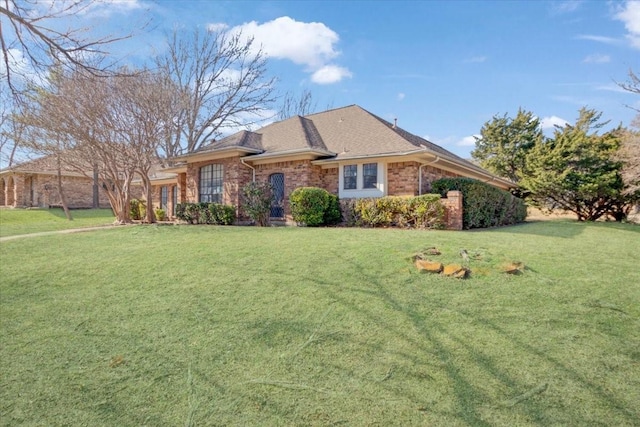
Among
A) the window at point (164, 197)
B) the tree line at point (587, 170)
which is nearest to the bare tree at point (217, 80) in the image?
the window at point (164, 197)

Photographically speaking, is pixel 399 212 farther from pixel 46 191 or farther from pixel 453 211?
pixel 46 191

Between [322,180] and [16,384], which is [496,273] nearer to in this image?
[16,384]

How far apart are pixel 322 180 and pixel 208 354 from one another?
11.6m

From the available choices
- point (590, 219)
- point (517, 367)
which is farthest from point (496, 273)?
point (590, 219)

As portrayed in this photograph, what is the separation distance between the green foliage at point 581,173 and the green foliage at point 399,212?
1200 centimetres

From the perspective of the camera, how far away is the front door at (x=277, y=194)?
50.1 feet

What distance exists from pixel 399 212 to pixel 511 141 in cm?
1996

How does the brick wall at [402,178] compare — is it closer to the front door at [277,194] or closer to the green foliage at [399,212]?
the green foliage at [399,212]

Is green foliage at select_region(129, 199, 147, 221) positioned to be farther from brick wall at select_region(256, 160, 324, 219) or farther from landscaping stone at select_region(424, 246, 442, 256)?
landscaping stone at select_region(424, 246, 442, 256)

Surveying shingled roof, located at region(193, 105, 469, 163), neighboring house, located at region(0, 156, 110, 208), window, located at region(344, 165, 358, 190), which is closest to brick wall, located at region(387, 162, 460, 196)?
shingled roof, located at region(193, 105, 469, 163)

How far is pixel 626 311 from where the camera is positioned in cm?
450

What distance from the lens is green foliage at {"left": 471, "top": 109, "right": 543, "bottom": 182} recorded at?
26297 mm

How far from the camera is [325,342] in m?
4.02

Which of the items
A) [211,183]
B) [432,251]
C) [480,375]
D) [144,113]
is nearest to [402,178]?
[432,251]
